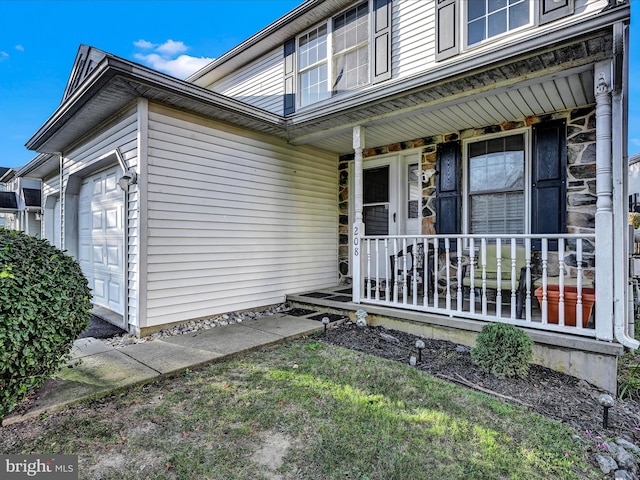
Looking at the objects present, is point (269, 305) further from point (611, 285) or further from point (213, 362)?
point (611, 285)

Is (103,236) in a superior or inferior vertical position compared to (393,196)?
inferior

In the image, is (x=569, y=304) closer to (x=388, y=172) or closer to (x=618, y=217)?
(x=618, y=217)

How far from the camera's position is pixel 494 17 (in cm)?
438

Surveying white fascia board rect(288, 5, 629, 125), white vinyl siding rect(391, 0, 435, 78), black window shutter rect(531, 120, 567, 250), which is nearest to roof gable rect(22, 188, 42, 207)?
white fascia board rect(288, 5, 629, 125)

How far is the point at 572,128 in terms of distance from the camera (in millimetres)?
4004

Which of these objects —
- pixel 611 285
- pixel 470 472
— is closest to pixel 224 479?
pixel 470 472

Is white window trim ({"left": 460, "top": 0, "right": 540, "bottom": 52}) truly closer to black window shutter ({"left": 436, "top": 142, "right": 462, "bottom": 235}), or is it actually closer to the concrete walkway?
black window shutter ({"left": 436, "top": 142, "right": 462, "bottom": 235})

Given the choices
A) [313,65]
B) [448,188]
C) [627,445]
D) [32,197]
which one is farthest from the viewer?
[32,197]

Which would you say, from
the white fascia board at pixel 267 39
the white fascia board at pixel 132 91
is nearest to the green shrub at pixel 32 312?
the white fascia board at pixel 132 91

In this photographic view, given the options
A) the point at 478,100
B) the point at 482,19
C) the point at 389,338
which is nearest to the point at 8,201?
the point at 389,338

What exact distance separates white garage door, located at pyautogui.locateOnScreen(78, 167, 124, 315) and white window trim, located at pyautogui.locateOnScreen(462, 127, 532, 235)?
15.7 ft

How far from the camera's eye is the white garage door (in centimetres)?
455

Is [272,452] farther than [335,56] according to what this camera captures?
No

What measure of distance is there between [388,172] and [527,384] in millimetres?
3919
